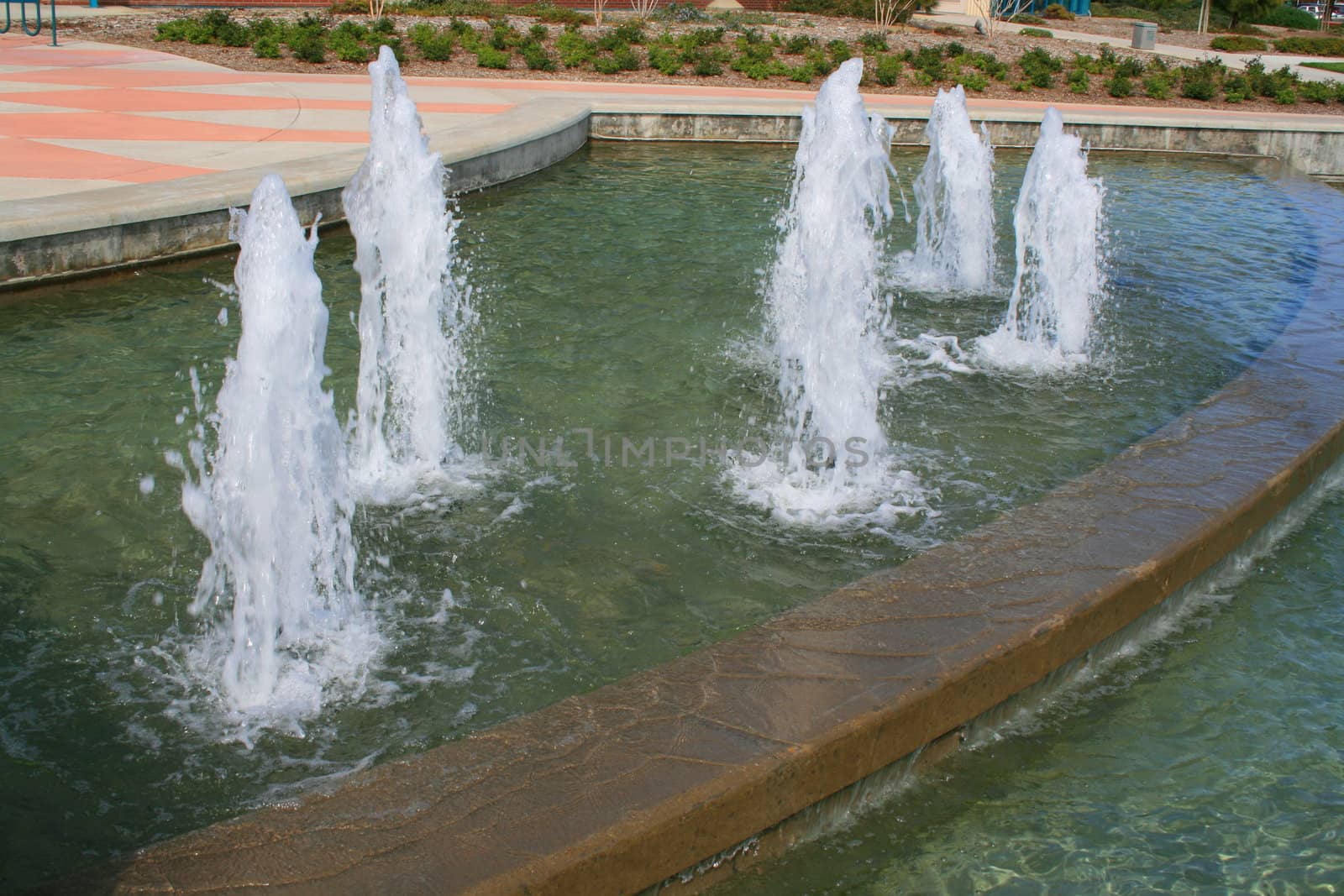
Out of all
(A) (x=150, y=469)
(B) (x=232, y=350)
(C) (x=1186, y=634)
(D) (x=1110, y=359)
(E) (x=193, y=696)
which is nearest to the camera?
(E) (x=193, y=696)

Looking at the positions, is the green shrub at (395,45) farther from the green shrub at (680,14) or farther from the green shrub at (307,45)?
the green shrub at (680,14)

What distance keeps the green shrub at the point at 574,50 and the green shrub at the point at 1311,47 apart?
53.2ft

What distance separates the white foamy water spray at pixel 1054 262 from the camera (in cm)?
685

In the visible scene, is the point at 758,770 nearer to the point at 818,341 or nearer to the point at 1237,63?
the point at 818,341

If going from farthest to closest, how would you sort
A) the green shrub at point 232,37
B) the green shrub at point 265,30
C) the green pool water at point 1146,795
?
1. the green shrub at point 232,37
2. the green shrub at point 265,30
3. the green pool water at point 1146,795

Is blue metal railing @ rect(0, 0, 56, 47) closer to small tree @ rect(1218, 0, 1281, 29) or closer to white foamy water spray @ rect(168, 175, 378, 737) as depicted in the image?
white foamy water spray @ rect(168, 175, 378, 737)

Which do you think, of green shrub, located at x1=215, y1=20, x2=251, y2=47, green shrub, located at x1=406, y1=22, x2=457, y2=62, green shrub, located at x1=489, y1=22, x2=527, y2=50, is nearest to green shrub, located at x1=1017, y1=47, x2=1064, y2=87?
green shrub, located at x1=489, y1=22, x2=527, y2=50

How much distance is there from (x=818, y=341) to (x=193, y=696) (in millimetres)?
3056

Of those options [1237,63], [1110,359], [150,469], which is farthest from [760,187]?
[1237,63]

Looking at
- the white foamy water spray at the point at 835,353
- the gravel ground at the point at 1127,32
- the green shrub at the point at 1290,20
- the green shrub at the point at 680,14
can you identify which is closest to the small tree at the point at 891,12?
the green shrub at the point at 680,14

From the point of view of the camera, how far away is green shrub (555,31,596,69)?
16212 millimetres

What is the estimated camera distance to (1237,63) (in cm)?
2186

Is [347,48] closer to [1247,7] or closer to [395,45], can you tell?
[395,45]

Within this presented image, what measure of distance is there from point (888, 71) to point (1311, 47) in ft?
46.3
